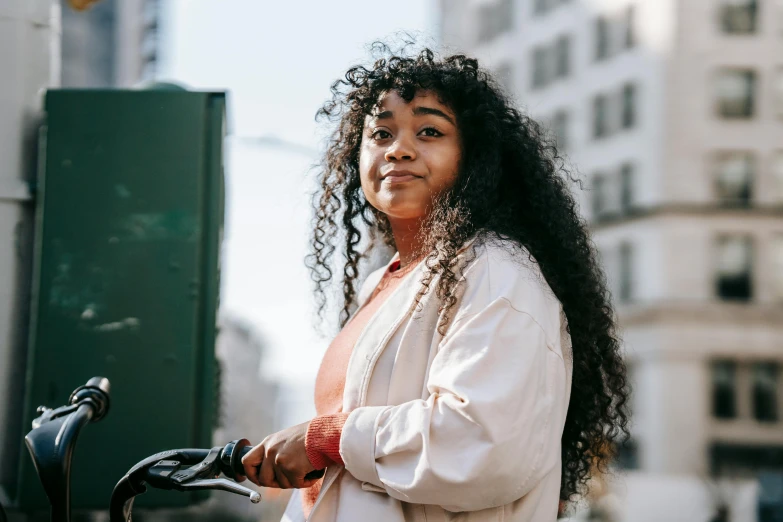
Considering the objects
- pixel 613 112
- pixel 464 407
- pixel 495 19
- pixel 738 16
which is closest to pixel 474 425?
pixel 464 407

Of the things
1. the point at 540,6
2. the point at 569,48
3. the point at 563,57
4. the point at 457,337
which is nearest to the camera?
the point at 457,337

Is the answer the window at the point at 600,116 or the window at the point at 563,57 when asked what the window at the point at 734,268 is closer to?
the window at the point at 600,116

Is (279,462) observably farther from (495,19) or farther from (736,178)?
(495,19)

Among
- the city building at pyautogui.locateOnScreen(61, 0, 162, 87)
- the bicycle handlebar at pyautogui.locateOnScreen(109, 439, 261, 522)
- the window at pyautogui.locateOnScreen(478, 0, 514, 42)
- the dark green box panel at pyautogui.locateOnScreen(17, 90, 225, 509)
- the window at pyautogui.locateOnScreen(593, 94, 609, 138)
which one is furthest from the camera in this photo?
the window at pyautogui.locateOnScreen(478, 0, 514, 42)

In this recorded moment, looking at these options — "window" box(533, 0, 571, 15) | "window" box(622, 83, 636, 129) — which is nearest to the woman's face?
"window" box(622, 83, 636, 129)

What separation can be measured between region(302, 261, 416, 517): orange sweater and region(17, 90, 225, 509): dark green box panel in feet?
3.11

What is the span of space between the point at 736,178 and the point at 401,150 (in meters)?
36.6

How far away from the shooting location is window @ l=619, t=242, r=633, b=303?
129 feet

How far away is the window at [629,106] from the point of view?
39.4 m

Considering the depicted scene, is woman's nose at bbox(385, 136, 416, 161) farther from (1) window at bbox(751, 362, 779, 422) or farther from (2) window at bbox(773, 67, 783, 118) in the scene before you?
(2) window at bbox(773, 67, 783, 118)

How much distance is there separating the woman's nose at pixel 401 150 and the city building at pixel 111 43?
1287 inches

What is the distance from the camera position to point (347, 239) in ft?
12.2

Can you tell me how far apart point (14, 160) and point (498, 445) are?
2.41 meters

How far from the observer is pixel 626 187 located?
39.7 meters
